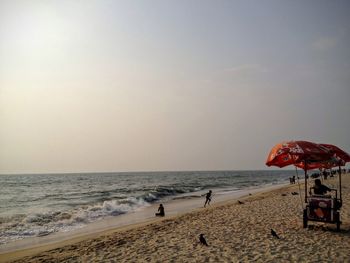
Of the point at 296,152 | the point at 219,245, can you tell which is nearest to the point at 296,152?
the point at 296,152

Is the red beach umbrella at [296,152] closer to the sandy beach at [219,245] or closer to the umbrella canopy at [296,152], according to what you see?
the umbrella canopy at [296,152]

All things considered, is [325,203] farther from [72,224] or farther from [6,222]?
[6,222]

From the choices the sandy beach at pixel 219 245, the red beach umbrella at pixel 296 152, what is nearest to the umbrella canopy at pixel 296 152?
the red beach umbrella at pixel 296 152

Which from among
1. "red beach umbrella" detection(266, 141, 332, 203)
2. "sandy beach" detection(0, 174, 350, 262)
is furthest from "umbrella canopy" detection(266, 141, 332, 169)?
"sandy beach" detection(0, 174, 350, 262)

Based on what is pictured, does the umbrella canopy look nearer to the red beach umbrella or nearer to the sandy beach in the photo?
the red beach umbrella

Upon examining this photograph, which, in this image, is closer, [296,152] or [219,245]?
[219,245]

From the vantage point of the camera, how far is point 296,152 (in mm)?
10172

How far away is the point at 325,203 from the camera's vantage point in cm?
1042

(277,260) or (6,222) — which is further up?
(277,260)

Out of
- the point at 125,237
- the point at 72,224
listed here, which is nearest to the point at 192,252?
→ the point at 125,237

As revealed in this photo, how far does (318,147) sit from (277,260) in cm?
461

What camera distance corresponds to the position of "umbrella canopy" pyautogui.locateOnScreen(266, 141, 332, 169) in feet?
33.4

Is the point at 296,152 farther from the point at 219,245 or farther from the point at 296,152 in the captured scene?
the point at 219,245

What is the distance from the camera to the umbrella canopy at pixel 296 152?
10195 mm
